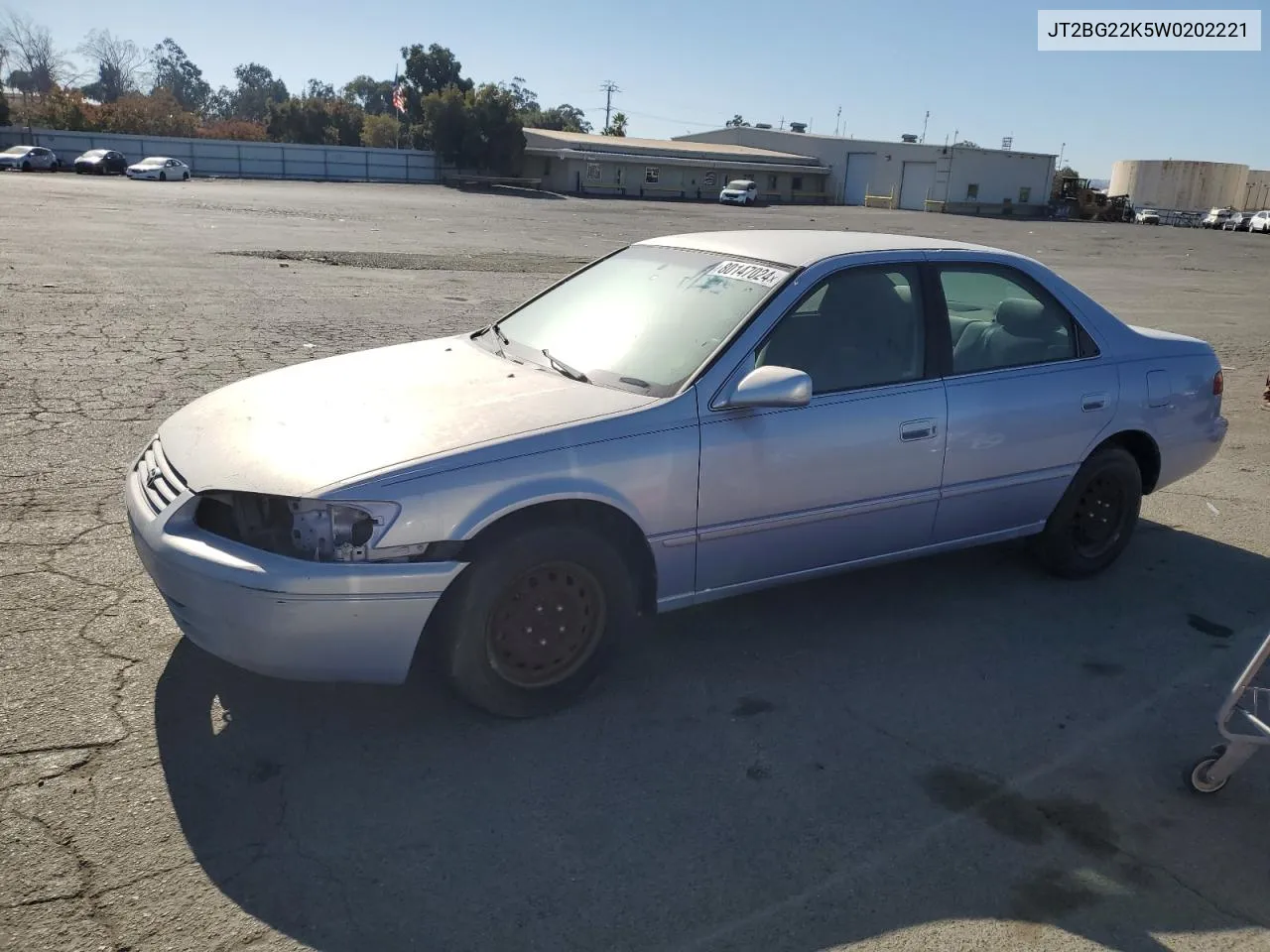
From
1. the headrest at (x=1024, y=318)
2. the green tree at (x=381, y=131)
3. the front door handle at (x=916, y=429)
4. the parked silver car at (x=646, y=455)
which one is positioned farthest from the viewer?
the green tree at (x=381, y=131)

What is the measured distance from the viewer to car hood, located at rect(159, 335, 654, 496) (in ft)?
10.7

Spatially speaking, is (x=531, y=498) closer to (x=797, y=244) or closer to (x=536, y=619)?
(x=536, y=619)

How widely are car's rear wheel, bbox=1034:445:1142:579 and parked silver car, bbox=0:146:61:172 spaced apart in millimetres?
58805

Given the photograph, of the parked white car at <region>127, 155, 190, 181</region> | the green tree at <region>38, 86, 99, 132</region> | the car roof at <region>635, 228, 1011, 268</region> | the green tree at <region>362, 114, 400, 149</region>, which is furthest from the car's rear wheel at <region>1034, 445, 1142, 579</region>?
the green tree at <region>362, 114, 400, 149</region>

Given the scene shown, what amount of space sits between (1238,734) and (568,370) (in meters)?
2.60

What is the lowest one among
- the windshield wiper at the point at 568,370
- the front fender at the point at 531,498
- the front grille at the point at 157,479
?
the front grille at the point at 157,479

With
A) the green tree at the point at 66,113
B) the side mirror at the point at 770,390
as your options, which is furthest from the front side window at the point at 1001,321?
the green tree at the point at 66,113

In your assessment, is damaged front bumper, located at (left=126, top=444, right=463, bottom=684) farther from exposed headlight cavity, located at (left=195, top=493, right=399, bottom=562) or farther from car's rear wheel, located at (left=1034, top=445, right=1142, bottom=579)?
car's rear wheel, located at (left=1034, top=445, right=1142, bottom=579)

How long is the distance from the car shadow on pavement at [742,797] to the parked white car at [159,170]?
178 ft

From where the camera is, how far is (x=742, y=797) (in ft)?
10.5

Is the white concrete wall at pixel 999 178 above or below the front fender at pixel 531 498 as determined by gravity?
above

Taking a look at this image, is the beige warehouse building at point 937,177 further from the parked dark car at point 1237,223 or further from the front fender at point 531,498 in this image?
the front fender at point 531,498

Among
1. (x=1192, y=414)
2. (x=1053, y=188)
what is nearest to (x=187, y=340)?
(x=1192, y=414)

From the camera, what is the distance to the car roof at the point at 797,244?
4312 mm
